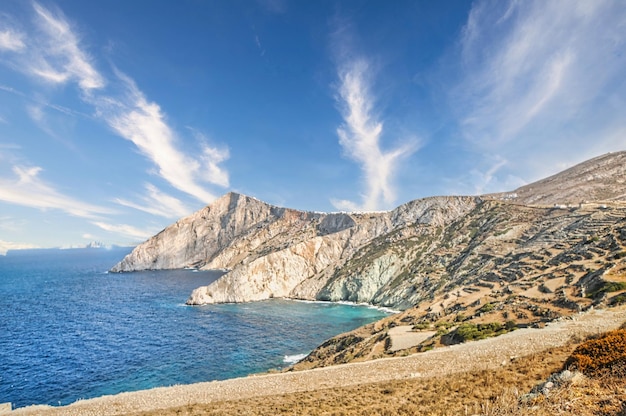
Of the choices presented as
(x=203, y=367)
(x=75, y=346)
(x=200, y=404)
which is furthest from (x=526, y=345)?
(x=75, y=346)

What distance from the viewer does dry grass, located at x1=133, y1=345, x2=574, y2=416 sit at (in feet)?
50.8

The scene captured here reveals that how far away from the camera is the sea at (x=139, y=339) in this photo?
5169cm

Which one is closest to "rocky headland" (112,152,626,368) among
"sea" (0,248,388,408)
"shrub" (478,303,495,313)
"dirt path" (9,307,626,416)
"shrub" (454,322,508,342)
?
"shrub" (454,322,508,342)

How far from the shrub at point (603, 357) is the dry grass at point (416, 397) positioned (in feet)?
7.81

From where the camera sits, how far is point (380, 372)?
25.1 m

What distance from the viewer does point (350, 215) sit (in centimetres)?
18112

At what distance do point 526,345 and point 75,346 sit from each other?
79510mm

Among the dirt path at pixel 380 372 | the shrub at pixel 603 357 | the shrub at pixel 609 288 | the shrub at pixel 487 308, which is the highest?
the shrub at pixel 609 288

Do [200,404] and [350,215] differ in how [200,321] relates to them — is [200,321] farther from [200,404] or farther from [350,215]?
[350,215]

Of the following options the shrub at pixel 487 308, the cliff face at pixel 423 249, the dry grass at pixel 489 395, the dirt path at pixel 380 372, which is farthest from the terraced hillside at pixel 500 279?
the dry grass at pixel 489 395

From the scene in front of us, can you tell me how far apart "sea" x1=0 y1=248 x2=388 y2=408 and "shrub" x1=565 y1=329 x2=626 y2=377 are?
4887 centimetres

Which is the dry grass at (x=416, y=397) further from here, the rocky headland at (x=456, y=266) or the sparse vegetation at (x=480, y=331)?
the rocky headland at (x=456, y=266)

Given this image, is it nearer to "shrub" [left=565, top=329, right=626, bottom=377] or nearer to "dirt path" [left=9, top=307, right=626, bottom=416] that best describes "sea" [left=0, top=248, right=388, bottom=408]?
"dirt path" [left=9, top=307, right=626, bottom=416]

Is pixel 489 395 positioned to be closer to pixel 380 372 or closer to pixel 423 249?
pixel 380 372
